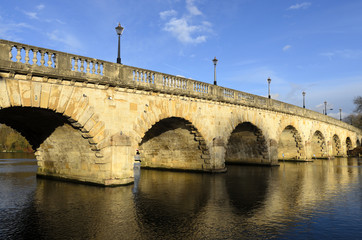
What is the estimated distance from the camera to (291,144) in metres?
38.6

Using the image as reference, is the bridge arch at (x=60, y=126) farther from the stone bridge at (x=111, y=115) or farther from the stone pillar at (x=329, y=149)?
the stone pillar at (x=329, y=149)

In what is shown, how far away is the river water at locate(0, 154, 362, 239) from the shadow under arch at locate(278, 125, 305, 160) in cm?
2222

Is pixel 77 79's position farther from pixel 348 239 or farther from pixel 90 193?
pixel 348 239

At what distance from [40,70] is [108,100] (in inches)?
153

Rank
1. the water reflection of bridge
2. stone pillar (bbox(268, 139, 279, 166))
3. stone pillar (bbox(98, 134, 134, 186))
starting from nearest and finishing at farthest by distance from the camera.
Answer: the water reflection of bridge, stone pillar (bbox(98, 134, 134, 186)), stone pillar (bbox(268, 139, 279, 166))

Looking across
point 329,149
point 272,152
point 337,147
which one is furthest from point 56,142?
point 337,147

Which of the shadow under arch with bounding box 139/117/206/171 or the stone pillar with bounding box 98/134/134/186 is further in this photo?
the shadow under arch with bounding box 139/117/206/171

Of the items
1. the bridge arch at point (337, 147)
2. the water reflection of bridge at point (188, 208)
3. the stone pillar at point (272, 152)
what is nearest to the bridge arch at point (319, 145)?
the bridge arch at point (337, 147)

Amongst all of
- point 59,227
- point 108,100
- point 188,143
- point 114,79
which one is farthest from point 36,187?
point 188,143

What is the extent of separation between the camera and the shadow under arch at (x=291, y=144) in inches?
1476

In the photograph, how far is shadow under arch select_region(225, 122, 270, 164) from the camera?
2995cm

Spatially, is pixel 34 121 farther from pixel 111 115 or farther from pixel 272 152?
pixel 272 152

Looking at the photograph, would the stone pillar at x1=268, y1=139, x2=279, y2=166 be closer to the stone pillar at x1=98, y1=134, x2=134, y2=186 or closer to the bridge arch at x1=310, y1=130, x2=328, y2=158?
the stone pillar at x1=98, y1=134, x2=134, y2=186

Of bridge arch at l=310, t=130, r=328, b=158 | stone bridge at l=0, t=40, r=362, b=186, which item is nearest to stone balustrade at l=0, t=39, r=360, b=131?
stone bridge at l=0, t=40, r=362, b=186
